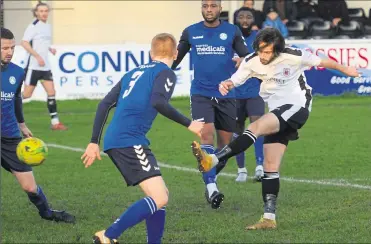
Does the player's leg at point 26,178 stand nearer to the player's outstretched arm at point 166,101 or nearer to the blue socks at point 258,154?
the player's outstretched arm at point 166,101

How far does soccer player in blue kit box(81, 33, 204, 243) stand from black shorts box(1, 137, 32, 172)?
5.77ft

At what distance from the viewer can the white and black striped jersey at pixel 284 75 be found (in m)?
9.08

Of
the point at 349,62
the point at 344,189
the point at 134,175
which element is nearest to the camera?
the point at 134,175

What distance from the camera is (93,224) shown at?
9359 mm

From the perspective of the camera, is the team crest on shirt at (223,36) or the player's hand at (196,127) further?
the team crest on shirt at (223,36)

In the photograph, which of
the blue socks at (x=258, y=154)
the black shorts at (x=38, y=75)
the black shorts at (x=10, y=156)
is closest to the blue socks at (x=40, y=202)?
the black shorts at (x=10, y=156)

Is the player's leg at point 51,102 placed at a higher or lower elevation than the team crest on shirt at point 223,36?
lower

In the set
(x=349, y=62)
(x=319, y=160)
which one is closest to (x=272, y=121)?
(x=319, y=160)

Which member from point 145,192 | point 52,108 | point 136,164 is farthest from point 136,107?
point 52,108

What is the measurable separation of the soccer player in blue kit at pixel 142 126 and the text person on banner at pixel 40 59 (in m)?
10.5

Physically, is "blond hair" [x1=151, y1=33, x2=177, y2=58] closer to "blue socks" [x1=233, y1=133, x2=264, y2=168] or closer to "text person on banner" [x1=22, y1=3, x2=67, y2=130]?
"blue socks" [x1=233, y1=133, x2=264, y2=168]

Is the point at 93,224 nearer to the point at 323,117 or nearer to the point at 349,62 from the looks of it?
the point at 323,117

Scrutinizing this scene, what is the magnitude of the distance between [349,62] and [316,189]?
11.5 m

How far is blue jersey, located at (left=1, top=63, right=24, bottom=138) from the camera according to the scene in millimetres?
9344
